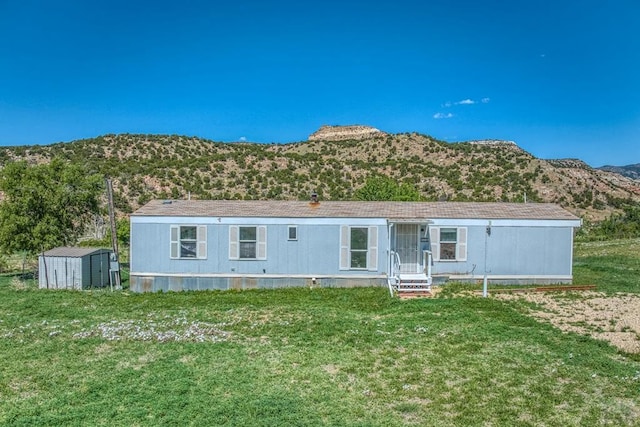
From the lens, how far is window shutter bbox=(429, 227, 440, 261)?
1548cm

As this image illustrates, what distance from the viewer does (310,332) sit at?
10016 millimetres

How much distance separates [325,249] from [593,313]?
7.35 meters

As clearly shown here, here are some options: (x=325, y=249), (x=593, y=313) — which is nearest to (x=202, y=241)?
(x=325, y=249)

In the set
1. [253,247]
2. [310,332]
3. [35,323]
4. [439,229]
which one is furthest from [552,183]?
[35,323]

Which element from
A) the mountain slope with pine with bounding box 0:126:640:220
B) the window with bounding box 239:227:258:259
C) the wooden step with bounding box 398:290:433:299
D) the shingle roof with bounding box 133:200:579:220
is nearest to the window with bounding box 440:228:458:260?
the shingle roof with bounding box 133:200:579:220

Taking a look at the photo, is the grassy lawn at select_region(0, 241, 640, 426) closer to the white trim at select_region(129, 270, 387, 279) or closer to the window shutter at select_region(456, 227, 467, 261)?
the white trim at select_region(129, 270, 387, 279)

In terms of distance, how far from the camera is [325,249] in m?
15.4

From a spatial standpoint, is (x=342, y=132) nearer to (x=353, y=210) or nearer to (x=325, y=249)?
(x=353, y=210)

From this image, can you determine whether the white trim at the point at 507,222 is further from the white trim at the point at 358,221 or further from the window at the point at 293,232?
the window at the point at 293,232

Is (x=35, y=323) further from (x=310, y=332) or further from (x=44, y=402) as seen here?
(x=310, y=332)

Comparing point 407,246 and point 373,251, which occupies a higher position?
point 407,246

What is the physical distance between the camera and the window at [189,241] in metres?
15.5

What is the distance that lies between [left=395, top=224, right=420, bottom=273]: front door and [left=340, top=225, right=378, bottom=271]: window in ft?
3.10

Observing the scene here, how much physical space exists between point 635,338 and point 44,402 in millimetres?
9959
